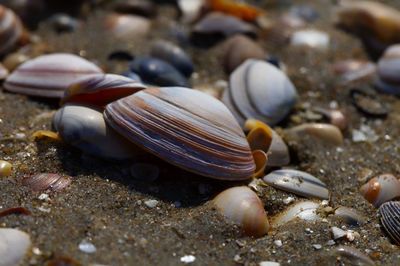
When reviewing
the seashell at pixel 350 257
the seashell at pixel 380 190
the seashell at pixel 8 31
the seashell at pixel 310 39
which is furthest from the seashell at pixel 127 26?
the seashell at pixel 350 257

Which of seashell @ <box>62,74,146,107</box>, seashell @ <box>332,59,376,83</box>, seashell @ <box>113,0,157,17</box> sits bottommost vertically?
seashell @ <box>332,59,376,83</box>

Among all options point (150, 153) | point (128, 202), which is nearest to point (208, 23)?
point (150, 153)

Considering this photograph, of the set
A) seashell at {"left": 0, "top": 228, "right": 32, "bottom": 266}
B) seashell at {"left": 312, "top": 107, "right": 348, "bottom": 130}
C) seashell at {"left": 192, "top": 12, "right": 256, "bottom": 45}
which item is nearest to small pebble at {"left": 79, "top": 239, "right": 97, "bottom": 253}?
seashell at {"left": 0, "top": 228, "right": 32, "bottom": 266}

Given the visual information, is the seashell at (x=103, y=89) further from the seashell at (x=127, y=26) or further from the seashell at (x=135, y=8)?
the seashell at (x=135, y=8)

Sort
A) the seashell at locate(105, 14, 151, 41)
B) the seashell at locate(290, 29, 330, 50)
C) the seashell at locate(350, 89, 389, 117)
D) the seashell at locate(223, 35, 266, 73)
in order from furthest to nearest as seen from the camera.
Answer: the seashell at locate(290, 29, 330, 50) → the seashell at locate(105, 14, 151, 41) → the seashell at locate(223, 35, 266, 73) → the seashell at locate(350, 89, 389, 117)

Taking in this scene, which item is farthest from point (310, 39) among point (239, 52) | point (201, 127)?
point (201, 127)

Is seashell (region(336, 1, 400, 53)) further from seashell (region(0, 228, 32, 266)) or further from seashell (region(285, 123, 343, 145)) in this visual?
seashell (region(0, 228, 32, 266))
